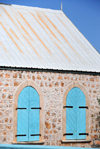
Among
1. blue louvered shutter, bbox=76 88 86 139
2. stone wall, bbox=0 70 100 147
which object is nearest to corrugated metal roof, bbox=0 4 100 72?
stone wall, bbox=0 70 100 147

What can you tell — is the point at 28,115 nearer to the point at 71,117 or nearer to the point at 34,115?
the point at 34,115

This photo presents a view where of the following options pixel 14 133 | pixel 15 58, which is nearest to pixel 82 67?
pixel 15 58

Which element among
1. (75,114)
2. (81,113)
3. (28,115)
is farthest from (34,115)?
(81,113)

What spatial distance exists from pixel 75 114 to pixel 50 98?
1250 millimetres

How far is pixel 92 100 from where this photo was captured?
16.7m

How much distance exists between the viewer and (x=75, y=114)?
16.1 m

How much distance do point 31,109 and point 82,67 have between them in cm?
281

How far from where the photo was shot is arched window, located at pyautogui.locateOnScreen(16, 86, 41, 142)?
1510 centimetres

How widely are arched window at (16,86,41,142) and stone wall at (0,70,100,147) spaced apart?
0.90ft

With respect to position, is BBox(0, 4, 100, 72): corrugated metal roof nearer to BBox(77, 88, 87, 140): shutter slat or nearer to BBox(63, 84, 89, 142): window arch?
BBox(63, 84, 89, 142): window arch

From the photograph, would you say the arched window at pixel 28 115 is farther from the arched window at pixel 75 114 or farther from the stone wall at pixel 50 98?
the arched window at pixel 75 114

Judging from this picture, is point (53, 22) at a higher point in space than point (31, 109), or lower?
higher

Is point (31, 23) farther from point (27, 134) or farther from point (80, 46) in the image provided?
point (27, 134)

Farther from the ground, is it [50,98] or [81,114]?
[50,98]
